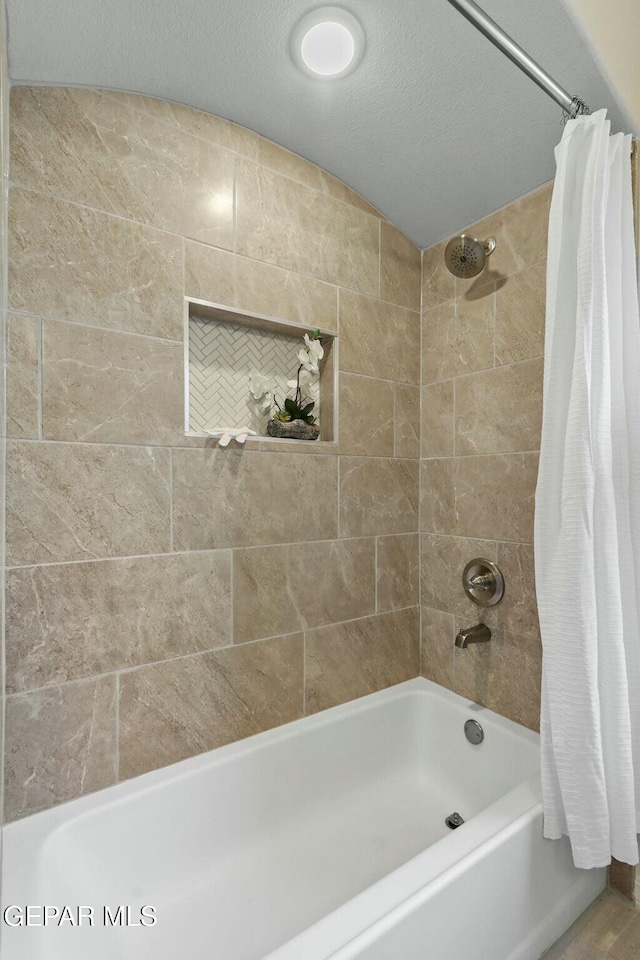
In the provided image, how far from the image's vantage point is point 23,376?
1.20 metres

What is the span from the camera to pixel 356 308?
1822 millimetres

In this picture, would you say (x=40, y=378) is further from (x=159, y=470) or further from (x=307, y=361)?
(x=307, y=361)

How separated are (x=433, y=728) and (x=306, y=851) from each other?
2.07 feet

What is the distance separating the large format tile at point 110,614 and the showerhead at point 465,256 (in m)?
1.24

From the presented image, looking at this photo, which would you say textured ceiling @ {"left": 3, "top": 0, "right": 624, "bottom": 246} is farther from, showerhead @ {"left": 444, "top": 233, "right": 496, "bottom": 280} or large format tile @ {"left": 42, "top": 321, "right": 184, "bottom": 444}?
large format tile @ {"left": 42, "top": 321, "right": 184, "bottom": 444}

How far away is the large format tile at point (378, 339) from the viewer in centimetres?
180

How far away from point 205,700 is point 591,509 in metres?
1.19

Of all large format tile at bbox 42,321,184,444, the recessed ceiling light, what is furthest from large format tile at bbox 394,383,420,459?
the recessed ceiling light

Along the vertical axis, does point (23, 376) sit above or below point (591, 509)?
above

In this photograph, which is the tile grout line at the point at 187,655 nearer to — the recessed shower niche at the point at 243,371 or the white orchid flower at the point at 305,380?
the recessed shower niche at the point at 243,371

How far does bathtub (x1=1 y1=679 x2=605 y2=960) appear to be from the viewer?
3.29 ft

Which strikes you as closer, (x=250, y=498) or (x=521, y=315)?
(x=250, y=498)

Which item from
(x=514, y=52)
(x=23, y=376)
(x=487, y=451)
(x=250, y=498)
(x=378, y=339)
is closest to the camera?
(x=514, y=52)

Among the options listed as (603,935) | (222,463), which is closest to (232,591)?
(222,463)
